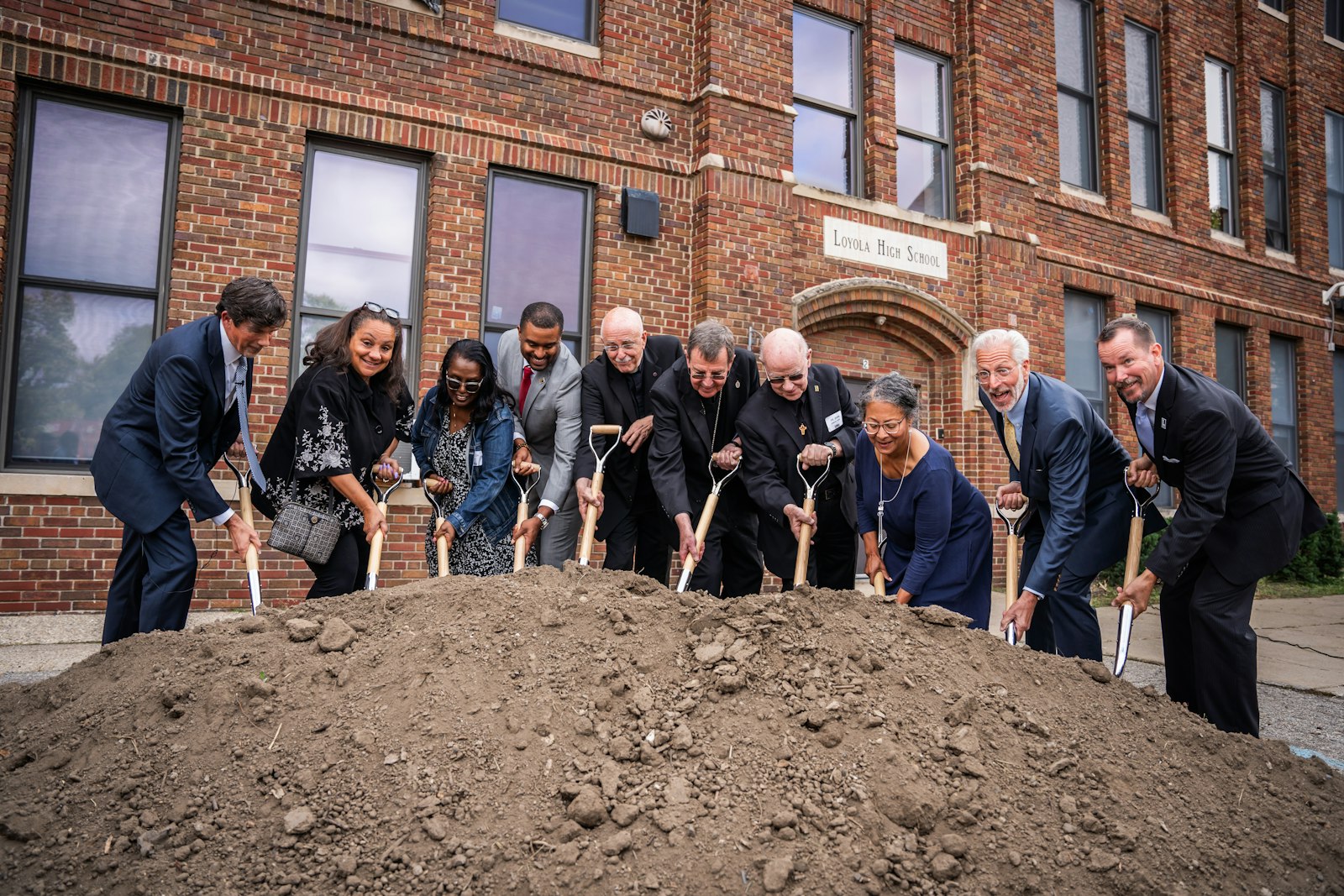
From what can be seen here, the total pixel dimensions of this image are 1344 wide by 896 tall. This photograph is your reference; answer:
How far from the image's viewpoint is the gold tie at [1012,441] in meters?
4.17

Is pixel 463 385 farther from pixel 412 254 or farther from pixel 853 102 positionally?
pixel 853 102

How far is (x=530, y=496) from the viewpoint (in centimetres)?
452

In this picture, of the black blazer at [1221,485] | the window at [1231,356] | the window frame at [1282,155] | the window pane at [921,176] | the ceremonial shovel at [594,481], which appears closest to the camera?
the black blazer at [1221,485]

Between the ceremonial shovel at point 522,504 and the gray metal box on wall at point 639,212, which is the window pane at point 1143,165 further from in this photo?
the ceremonial shovel at point 522,504

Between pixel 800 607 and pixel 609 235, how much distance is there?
5.41m

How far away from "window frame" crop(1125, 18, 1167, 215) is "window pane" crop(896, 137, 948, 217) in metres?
3.47

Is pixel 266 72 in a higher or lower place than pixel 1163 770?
higher

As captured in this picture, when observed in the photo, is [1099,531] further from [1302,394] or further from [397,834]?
[1302,394]

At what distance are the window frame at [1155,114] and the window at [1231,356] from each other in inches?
79.1

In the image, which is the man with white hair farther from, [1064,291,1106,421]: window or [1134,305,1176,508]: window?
[1134,305,1176,508]: window

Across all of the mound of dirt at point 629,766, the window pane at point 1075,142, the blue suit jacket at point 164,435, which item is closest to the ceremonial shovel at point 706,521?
the mound of dirt at point 629,766

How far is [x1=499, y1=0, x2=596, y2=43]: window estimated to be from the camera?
763 centimetres

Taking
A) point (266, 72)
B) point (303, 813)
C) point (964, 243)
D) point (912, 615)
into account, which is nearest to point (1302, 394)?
point (964, 243)

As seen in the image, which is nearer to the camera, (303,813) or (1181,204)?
(303,813)
